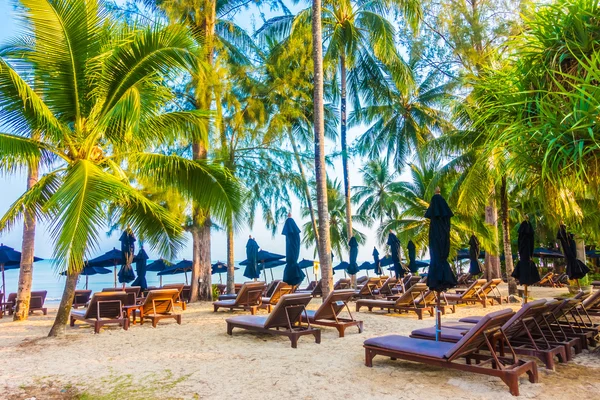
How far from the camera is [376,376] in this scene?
498cm

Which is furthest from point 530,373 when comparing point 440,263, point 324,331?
point 324,331

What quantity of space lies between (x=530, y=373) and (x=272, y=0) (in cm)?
1635

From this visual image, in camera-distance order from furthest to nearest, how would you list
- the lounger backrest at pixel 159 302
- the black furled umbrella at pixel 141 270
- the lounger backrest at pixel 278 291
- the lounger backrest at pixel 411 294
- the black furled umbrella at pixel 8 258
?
the black furled umbrella at pixel 141 270 < the black furled umbrella at pixel 8 258 < the lounger backrest at pixel 278 291 < the lounger backrest at pixel 411 294 < the lounger backrest at pixel 159 302

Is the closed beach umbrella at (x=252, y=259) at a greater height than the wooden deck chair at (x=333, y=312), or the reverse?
the closed beach umbrella at (x=252, y=259)

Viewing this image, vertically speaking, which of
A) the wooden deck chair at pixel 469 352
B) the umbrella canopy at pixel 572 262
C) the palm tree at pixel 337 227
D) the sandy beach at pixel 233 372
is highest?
the palm tree at pixel 337 227

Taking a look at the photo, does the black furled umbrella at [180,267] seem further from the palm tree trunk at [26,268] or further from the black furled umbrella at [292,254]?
the black furled umbrella at [292,254]

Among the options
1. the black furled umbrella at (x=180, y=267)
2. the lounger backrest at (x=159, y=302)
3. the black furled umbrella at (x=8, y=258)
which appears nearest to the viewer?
the lounger backrest at (x=159, y=302)

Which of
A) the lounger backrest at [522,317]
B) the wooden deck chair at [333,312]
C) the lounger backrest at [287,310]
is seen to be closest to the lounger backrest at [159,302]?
the lounger backrest at [287,310]

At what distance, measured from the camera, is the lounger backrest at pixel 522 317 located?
497 centimetres

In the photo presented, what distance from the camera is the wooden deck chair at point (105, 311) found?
28.5ft

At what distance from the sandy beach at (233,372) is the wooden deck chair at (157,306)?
3.88 ft

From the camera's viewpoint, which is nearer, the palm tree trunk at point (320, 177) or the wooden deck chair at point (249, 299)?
the palm tree trunk at point (320, 177)

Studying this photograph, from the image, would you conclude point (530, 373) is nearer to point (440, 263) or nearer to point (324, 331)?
point (440, 263)

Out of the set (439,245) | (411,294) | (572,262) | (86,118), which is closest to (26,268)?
(86,118)
